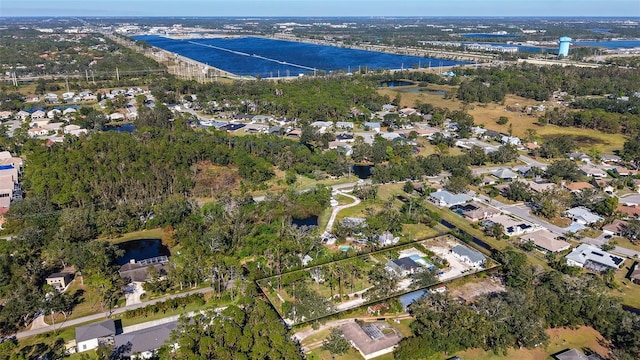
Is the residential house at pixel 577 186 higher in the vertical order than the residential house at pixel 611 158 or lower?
lower

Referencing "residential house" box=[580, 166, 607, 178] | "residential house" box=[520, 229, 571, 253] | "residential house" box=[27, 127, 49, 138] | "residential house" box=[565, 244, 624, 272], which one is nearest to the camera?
"residential house" box=[565, 244, 624, 272]

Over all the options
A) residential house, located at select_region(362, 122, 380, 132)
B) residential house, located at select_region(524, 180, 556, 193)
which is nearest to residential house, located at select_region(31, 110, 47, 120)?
residential house, located at select_region(362, 122, 380, 132)

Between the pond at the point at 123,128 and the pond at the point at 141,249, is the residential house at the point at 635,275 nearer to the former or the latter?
the pond at the point at 141,249

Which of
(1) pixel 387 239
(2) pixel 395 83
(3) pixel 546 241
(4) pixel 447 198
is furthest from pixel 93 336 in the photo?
(2) pixel 395 83

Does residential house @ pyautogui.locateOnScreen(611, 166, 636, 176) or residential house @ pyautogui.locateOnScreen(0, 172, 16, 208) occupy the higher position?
residential house @ pyautogui.locateOnScreen(0, 172, 16, 208)

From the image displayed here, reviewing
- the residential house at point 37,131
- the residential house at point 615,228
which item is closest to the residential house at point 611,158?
the residential house at point 615,228

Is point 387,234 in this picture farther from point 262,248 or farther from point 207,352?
point 207,352

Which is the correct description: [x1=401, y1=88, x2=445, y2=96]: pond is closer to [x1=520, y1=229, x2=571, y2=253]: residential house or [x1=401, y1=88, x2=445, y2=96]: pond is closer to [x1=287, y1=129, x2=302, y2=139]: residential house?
[x1=287, y1=129, x2=302, y2=139]: residential house
